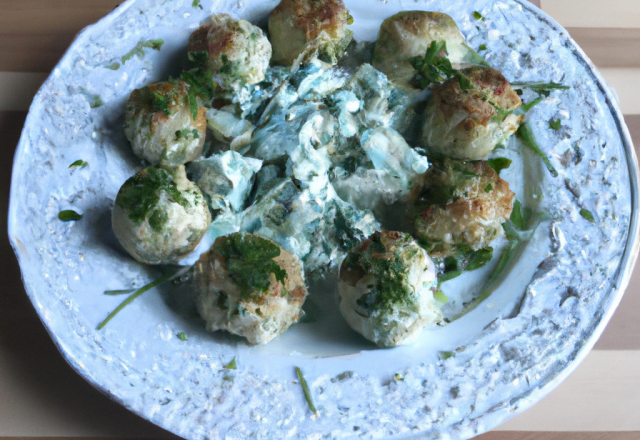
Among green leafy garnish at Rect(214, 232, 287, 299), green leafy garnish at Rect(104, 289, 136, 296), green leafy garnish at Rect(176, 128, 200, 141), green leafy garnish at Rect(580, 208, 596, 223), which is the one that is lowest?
green leafy garnish at Rect(104, 289, 136, 296)

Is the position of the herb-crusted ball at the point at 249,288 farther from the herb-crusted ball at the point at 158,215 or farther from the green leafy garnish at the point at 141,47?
the green leafy garnish at the point at 141,47

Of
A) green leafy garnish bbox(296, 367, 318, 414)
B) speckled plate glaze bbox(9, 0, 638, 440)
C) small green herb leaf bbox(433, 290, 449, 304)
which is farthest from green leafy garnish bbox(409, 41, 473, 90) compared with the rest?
green leafy garnish bbox(296, 367, 318, 414)

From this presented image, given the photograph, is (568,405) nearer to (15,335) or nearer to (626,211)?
(626,211)

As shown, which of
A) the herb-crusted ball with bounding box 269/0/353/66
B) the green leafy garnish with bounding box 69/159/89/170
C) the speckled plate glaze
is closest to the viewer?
the speckled plate glaze

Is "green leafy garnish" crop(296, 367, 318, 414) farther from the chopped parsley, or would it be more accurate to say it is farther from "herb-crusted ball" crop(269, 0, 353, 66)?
"herb-crusted ball" crop(269, 0, 353, 66)

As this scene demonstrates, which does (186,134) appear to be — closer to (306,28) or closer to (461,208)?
(306,28)

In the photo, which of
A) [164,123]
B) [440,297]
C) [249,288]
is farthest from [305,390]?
[164,123]

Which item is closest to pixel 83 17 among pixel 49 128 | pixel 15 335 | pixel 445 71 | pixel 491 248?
pixel 49 128
